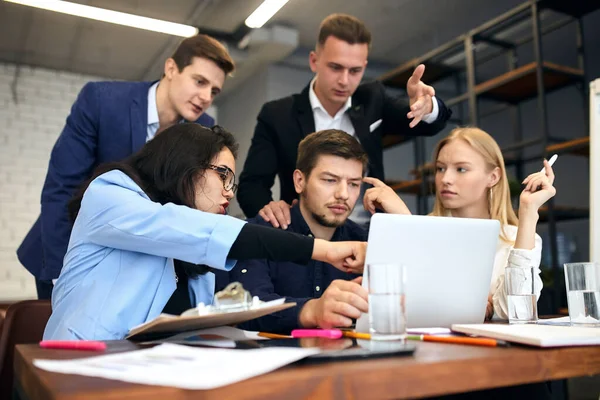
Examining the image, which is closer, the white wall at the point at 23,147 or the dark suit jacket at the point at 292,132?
the dark suit jacket at the point at 292,132

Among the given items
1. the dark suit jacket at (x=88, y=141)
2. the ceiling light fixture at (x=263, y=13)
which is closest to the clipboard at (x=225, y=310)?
the dark suit jacket at (x=88, y=141)

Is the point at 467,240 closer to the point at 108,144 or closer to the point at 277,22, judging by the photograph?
the point at 108,144

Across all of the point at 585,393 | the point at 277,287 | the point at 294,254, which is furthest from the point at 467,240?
the point at 585,393

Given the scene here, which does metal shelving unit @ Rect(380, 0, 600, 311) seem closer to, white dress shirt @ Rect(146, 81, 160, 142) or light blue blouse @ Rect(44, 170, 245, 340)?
white dress shirt @ Rect(146, 81, 160, 142)

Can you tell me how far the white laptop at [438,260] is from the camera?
979 millimetres

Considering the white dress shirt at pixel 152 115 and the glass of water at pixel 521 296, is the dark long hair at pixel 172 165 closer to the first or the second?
the glass of water at pixel 521 296

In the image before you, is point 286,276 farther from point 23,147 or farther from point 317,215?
point 23,147

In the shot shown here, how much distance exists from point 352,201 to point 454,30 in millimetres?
3887

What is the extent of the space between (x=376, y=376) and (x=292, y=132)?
1780 mm

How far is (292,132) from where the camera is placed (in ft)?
7.47

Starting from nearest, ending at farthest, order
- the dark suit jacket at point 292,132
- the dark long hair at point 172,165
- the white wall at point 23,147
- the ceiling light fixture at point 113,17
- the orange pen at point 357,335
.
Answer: the orange pen at point 357,335, the dark long hair at point 172,165, the dark suit jacket at point 292,132, the ceiling light fixture at point 113,17, the white wall at point 23,147

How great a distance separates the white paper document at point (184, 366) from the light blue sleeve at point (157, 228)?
0.36 metres

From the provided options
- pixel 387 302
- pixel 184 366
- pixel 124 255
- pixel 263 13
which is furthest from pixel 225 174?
pixel 263 13

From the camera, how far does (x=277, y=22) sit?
16.0 ft
